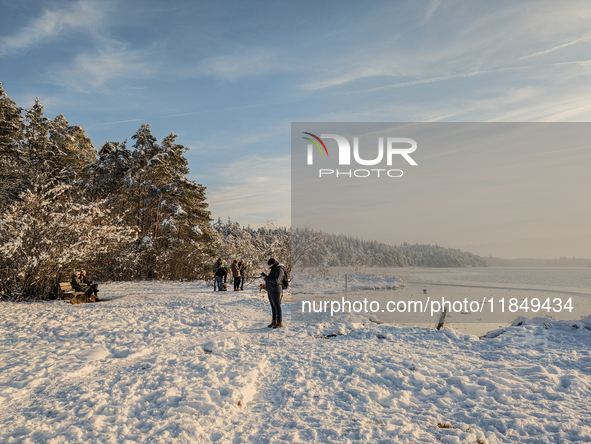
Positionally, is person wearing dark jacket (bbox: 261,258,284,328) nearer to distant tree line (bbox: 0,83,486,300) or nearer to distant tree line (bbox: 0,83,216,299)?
distant tree line (bbox: 0,83,486,300)

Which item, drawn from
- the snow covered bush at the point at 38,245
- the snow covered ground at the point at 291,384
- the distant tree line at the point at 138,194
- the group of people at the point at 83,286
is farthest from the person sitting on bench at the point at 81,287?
the distant tree line at the point at 138,194

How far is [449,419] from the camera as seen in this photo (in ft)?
14.8

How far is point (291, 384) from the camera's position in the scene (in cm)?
578

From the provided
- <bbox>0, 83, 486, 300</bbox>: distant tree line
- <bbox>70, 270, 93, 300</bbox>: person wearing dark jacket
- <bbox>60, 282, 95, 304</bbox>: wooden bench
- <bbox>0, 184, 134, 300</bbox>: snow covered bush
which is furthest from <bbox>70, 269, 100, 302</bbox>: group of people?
<bbox>0, 83, 486, 300</bbox>: distant tree line

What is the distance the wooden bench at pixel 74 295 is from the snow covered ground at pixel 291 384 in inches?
148

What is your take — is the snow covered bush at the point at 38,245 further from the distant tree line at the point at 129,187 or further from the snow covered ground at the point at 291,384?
the distant tree line at the point at 129,187

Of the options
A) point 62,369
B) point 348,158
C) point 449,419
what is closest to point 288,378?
point 449,419

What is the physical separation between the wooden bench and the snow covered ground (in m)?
3.76

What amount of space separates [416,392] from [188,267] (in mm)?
28665

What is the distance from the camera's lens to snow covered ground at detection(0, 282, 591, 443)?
13.7ft

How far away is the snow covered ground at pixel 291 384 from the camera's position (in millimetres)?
4176

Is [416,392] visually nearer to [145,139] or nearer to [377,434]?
[377,434]

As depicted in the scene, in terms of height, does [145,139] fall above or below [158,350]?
above

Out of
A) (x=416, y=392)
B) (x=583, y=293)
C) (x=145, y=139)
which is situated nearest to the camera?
(x=416, y=392)
